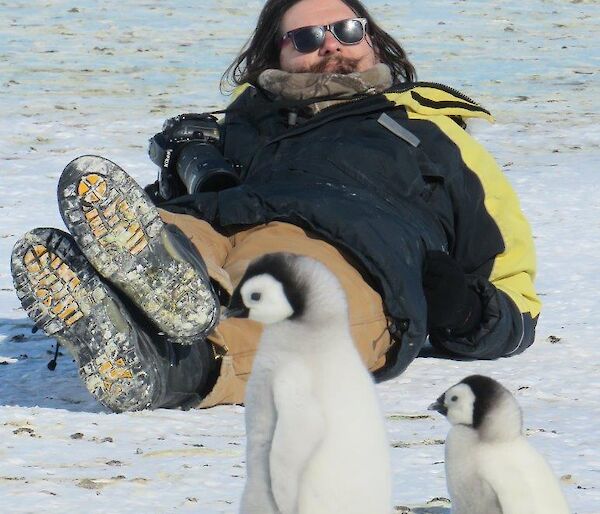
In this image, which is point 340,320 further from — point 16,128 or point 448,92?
point 16,128

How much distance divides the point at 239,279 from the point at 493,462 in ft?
3.63

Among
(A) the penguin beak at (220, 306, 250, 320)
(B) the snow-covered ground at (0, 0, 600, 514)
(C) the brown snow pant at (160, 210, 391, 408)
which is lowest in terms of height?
(B) the snow-covered ground at (0, 0, 600, 514)

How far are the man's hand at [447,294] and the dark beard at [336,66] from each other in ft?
2.67

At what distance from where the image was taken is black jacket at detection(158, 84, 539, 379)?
3184mm

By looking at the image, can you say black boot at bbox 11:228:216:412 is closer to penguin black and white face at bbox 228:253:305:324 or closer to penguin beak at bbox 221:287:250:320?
penguin beak at bbox 221:287:250:320

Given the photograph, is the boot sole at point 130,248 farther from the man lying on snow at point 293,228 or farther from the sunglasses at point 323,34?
the sunglasses at point 323,34

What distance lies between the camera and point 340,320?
5.89 feet

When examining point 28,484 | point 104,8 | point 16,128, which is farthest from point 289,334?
point 104,8

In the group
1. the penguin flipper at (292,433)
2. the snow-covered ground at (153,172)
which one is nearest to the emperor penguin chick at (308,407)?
the penguin flipper at (292,433)

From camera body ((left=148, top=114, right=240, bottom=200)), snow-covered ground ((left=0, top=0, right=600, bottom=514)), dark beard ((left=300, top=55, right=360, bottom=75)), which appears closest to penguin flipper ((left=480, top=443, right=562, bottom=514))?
snow-covered ground ((left=0, top=0, right=600, bottom=514))

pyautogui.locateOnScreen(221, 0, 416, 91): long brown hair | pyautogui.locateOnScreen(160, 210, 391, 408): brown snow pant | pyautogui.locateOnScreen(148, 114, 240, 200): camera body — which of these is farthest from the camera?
pyautogui.locateOnScreen(221, 0, 416, 91): long brown hair

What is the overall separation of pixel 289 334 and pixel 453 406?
0.46 metres

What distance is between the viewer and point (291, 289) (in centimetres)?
178

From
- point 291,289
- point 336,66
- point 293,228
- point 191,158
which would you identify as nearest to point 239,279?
point 293,228
